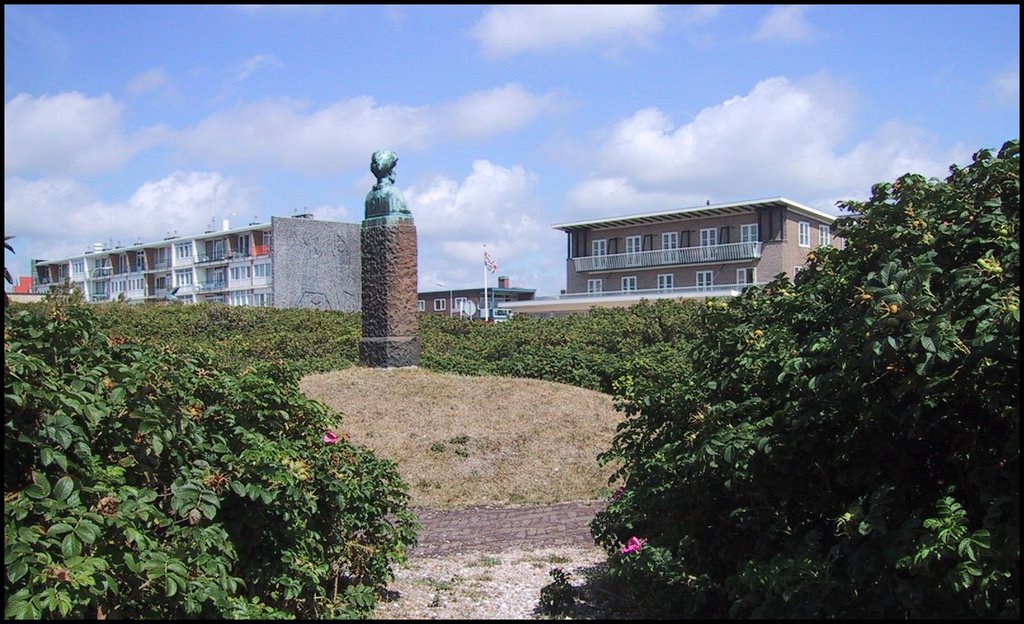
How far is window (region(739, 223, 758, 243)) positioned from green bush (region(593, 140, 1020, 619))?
3895 centimetres

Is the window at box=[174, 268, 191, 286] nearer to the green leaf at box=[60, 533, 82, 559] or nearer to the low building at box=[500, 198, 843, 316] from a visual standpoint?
the low building at box=[500, 198, 843, 316]

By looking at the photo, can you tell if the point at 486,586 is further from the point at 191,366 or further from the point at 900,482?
the point at 900,482

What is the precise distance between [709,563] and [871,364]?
151cm

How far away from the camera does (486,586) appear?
526cm

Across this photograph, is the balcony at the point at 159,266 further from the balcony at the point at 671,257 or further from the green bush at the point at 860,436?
the green bush at the point at 860,436

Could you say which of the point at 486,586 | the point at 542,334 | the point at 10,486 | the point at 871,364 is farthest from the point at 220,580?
the point at 542,334

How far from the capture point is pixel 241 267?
188 ft

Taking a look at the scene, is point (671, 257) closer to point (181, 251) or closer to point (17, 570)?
point (181, 251)

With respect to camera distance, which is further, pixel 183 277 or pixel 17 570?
pixel 183 277

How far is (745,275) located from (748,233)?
2.03 meters

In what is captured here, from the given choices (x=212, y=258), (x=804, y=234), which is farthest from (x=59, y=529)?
(x=212, y=258)

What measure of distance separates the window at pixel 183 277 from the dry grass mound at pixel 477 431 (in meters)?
55.0

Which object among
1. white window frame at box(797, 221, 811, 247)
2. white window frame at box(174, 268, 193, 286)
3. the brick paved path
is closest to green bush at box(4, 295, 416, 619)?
the brick paved path

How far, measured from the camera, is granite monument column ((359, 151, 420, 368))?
13578mm
